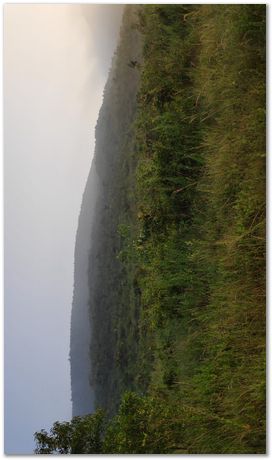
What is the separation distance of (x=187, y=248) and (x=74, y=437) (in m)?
1.65

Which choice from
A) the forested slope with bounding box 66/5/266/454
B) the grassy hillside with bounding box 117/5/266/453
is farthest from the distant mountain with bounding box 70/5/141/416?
the grassy hillside with bounding box 117/5/266/453

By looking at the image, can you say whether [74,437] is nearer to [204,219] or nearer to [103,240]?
[103,240]

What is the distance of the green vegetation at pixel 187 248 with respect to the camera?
15.5ft

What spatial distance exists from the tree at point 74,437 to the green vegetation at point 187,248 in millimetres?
79

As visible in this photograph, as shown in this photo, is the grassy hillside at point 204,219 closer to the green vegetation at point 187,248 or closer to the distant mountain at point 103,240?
the green vegetation at point 187,248

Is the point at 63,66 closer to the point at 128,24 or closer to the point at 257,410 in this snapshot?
the point at 128,24

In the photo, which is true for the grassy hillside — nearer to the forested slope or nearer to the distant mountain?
the forested slope

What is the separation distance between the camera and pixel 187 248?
496 cm

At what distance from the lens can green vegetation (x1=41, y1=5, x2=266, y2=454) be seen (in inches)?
186

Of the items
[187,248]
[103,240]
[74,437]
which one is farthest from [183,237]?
[74,437]

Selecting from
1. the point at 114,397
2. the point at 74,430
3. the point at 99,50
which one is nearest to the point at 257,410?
the point at 114,397

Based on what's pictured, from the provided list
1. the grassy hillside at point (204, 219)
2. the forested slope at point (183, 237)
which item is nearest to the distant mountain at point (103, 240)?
the forested slope at point (183, 237)

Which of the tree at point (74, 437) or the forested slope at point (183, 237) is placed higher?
the forested slope at point (183, 237)

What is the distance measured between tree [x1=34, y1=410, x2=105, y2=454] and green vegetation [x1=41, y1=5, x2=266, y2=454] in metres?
0.08
